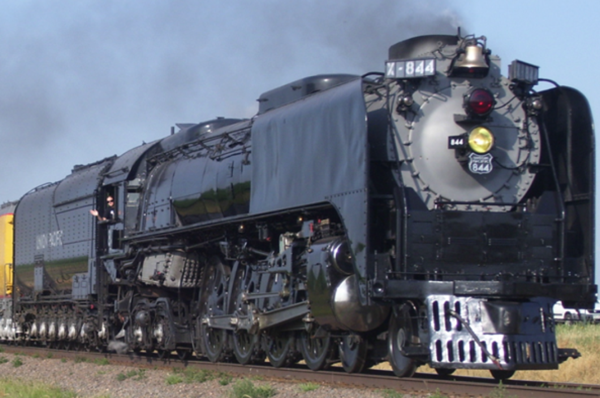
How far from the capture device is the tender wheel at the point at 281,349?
11.8 m

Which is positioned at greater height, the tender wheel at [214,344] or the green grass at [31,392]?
the tender wheel at [214,344]

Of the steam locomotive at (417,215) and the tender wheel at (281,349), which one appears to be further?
the tender wheel at (281,349)

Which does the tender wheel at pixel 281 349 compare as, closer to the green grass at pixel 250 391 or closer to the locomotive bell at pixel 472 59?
the green grass at pixel 250 391

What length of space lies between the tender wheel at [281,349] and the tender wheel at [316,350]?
10.9 inches

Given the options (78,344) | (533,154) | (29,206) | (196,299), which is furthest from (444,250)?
(29,206)

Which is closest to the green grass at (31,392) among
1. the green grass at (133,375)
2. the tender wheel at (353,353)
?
the green grass at (133,375)

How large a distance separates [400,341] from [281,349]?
3.09 m

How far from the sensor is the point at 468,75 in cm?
980

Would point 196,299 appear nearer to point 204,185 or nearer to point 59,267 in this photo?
point 204,185

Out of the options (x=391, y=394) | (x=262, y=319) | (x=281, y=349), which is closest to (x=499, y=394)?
(x=391, y=394)

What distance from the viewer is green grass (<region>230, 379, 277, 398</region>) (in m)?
9.41

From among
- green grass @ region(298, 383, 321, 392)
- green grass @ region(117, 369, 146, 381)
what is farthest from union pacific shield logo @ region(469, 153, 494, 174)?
green grass @ region(117, 369, 146, 381)

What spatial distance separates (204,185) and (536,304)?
6.13m

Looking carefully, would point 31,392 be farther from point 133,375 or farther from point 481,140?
point 481,140
